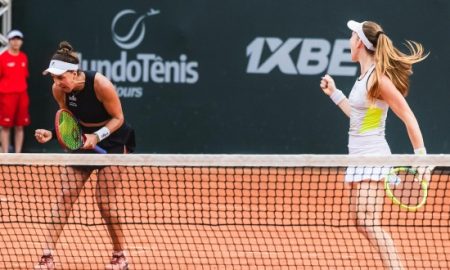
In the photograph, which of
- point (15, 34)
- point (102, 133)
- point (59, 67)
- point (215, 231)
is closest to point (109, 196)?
point (102, 133)

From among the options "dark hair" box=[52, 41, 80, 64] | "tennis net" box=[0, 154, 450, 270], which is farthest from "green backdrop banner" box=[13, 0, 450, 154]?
"dark hair" box=[52, 41, 80, 64]

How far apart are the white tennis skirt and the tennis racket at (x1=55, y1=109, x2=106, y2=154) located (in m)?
1.52

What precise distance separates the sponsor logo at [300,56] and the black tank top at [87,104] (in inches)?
193

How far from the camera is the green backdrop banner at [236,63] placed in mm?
10664

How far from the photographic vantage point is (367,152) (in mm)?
5430

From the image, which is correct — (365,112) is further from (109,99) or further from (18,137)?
(18,137)

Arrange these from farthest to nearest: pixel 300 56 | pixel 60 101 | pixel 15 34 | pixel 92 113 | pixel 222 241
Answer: pixel 300 56, pixel 15 34, pixel 222 241, pixel 60 101, pixel 92 113

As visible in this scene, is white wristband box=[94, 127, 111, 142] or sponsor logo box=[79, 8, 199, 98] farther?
sponsor logo box=[79, 8, 199, 98]

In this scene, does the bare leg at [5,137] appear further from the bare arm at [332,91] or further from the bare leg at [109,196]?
the bare arm at [332,91]

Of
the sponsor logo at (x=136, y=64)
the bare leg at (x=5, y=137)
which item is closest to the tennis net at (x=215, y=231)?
the bare leg at (x=5, y=137)

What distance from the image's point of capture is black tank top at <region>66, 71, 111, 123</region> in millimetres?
5949

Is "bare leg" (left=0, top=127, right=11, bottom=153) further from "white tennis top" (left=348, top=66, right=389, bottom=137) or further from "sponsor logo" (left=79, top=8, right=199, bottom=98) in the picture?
"white tennis top" (left=348, top=66, right=389, bottom=137)

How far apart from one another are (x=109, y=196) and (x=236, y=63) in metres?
5.12

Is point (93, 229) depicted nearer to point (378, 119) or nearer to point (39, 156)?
point (39, 156)
